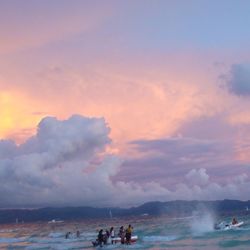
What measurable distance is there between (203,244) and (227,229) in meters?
16.8

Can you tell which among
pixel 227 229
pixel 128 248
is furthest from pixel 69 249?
pixel 227 229

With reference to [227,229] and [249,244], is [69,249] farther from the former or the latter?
[227,229]

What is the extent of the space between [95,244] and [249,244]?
14813 mm

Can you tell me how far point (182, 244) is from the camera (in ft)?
157

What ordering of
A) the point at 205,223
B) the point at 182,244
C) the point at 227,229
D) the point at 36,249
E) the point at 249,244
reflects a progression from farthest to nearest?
the point at 205,223, the point at 227,229, the point at 36,249, the point at 182,244, the point at 249,244

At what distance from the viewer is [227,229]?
6206cm

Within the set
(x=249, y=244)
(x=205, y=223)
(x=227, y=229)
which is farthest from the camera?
(x=205, y=223)

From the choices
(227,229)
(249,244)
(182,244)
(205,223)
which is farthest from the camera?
(205,223)

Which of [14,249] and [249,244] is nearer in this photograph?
[249,244]

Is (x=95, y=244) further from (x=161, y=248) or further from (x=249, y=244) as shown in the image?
(x=249, y=244)

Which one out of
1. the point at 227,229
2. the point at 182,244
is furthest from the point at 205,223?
the point at 182,244

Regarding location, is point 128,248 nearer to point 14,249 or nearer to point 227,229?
point 14,249

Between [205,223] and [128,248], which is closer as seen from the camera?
[128,248]

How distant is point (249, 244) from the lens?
44.4 metres
